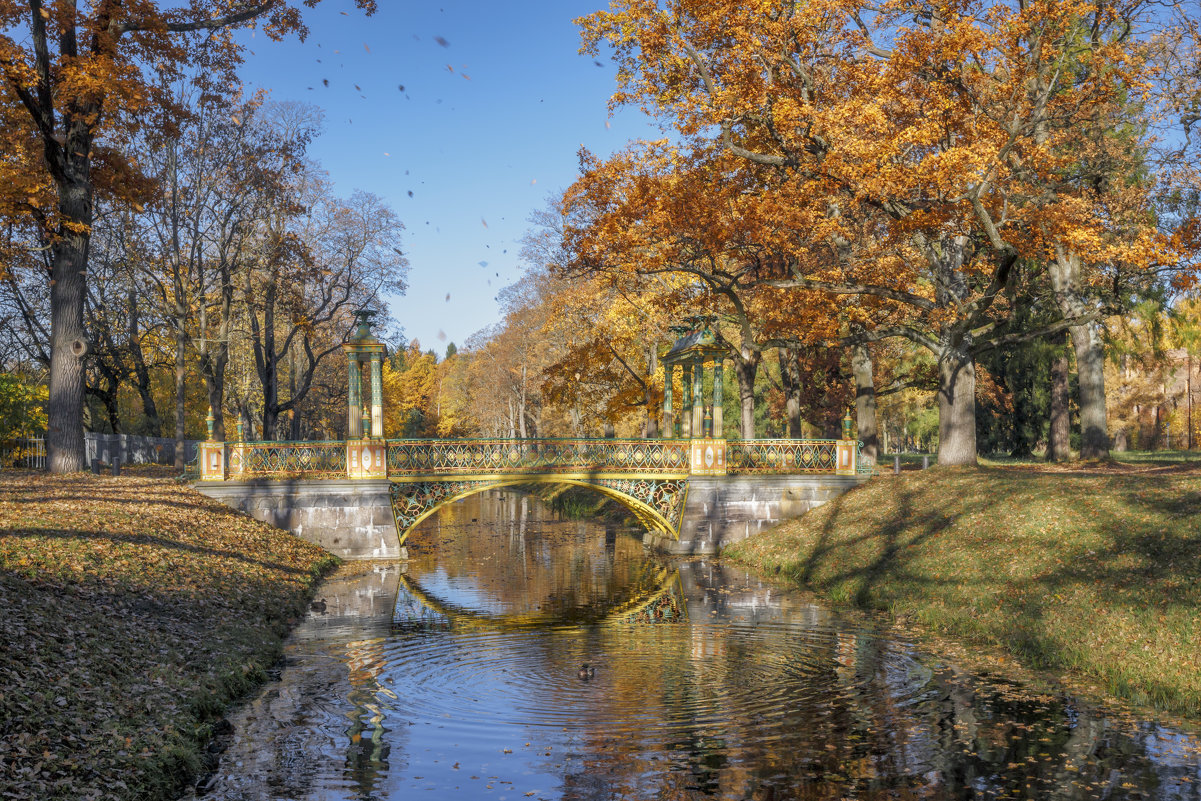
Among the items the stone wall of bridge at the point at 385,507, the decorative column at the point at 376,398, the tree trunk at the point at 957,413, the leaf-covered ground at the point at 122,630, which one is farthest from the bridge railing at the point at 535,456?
the tree trunk at the point at 957,413

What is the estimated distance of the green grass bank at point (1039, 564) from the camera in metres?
13.0

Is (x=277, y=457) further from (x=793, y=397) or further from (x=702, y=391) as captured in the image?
(x=793, y=397)

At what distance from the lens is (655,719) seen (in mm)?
11070

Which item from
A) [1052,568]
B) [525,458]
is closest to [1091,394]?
[1052,568]

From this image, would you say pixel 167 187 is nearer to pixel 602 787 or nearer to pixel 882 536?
pixel 882 536

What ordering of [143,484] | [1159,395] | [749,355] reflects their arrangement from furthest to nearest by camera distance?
[1159,395] < [749,355] < [143,484]

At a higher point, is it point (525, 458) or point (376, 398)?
point (376, 398)

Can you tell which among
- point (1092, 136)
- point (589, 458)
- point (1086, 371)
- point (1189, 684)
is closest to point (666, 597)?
point (589, 458)

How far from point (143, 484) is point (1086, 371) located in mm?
27236

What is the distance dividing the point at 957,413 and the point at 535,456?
39.7 ft

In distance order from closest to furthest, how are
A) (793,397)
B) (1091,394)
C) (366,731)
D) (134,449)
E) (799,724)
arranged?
(366,731) < (799,724) < (1091,394) < (793,397) < (134,449)

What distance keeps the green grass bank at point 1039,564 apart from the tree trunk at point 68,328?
18.5 m

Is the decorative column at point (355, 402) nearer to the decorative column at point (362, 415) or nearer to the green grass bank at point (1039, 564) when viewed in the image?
the decorative column at point (362, 415)

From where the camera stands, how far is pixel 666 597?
2077 centimetres
